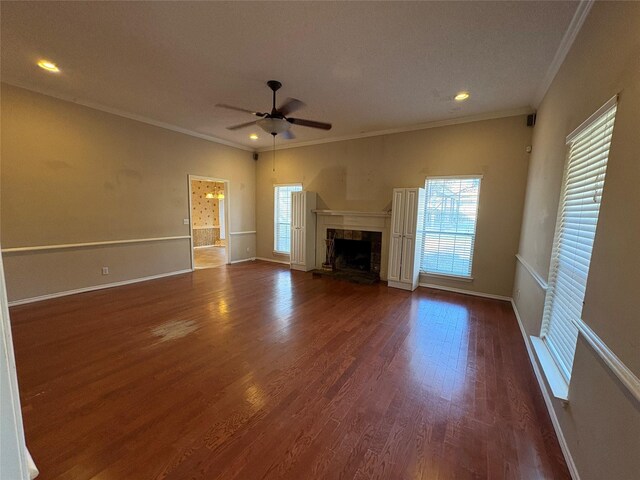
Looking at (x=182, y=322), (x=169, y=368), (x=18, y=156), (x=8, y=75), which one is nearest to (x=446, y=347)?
(x=169, y=368)

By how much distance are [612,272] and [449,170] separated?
3.61 m

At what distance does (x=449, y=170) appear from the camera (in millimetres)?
4691

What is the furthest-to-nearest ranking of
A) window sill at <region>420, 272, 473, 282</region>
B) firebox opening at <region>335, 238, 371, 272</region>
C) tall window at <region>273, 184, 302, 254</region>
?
Answer: tall window at <region>273, 184, 302, 254</region> < firebox opening at <region>335, 238, 371, 272</region> < window sill at <region>420, 272, 473, 282</region>

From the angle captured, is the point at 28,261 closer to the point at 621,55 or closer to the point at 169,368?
the point at 169,368

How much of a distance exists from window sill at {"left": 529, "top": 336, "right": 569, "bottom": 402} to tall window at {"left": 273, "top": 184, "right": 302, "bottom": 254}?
5.26 metres

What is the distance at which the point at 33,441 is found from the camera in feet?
5.58

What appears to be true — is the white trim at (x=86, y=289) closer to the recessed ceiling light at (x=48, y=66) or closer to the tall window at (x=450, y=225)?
the recessed ceiling light at (x=48, y=66)

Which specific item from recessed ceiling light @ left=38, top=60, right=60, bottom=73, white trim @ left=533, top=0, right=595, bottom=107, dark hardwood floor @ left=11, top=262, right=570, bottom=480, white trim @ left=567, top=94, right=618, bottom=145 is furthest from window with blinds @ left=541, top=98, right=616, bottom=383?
recessed ceiling light @ left=38, top=60, right=60, bottom=73

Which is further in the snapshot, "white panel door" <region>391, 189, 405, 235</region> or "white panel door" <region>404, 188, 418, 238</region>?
"white panel door" <region>391, 189, 405, 235</region>

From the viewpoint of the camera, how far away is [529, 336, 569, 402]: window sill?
71.6 inches

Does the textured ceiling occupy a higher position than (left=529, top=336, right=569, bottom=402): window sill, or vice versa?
the textured ceiling

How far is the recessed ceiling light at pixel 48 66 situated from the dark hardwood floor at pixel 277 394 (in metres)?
3.00

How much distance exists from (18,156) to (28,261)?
4.71 ft

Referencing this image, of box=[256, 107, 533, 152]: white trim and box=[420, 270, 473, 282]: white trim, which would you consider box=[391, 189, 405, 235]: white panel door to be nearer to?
box=[420, 270, 473, 282]: white trim
